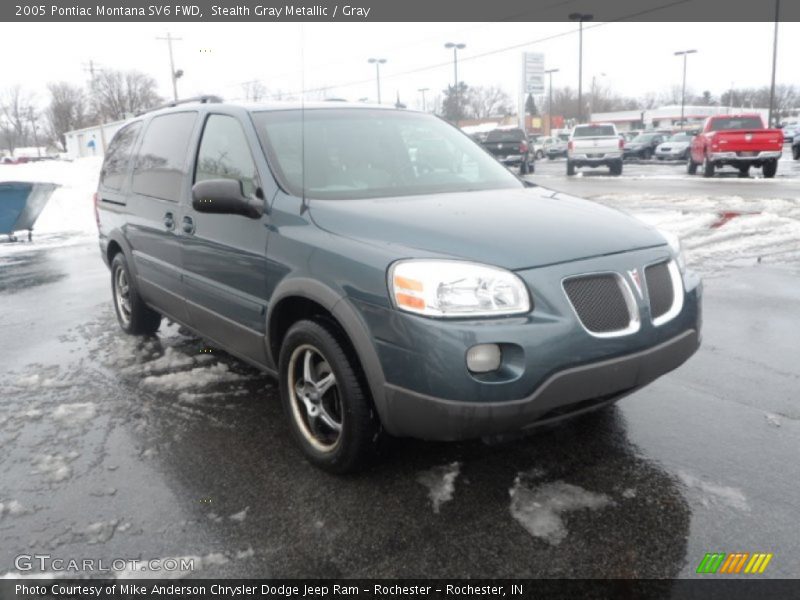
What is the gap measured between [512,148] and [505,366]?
2644cm

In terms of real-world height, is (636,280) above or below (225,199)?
below

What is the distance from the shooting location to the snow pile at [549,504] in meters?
2.74

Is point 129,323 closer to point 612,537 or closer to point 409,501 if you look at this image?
point 409,501

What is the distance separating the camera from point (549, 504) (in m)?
2.93

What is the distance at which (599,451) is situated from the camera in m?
3.42

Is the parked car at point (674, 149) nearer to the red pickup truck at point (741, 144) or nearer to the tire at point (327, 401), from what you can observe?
the red pickup truck at point (741, 144)

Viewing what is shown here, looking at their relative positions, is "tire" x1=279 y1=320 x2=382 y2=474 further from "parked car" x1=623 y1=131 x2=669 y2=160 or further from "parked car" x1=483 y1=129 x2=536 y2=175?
"parked car" x1=623 y1=131 x2=669 y2=160

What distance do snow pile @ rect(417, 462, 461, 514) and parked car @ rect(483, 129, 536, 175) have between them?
25.3 m

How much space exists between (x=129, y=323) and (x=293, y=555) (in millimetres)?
3700

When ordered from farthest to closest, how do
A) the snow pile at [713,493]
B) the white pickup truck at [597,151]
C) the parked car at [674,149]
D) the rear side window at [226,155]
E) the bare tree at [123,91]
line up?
1. the bare tree at [123,91]
2. the parked car at [674,149]
3. the white pickup truck at [597,151]
4. the rear side window at [226,155]
5. the snow pile at [713,493]

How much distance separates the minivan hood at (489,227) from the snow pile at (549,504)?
1048 mm

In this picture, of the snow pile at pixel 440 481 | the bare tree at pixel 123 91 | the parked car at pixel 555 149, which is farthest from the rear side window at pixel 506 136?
the bare tree at pixel 123 91

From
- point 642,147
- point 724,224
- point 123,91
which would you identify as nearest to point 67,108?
point 123,91

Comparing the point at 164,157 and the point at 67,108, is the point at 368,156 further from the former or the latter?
the point at 67,108
